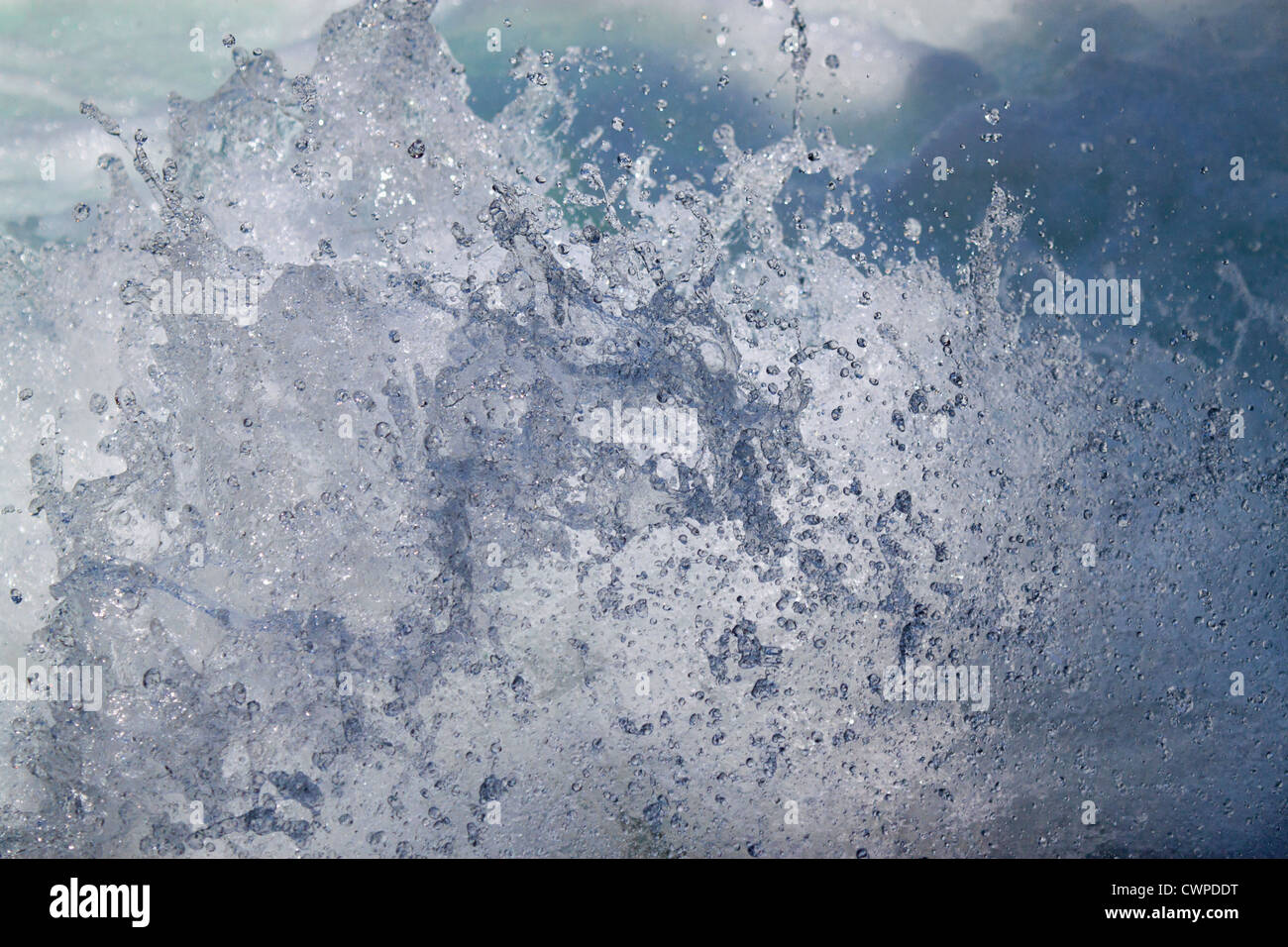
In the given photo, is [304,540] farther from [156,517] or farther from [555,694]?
[555,694]

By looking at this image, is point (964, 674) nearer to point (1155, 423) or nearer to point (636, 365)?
point (1155, 423)

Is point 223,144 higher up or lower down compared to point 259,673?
higher up

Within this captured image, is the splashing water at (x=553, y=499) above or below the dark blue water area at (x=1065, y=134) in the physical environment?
below

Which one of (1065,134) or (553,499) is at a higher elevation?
(1065,134)

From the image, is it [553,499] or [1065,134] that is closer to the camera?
[553,499]

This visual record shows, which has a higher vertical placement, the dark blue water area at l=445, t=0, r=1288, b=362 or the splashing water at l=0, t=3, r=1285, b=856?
the dark blue water area at l=445, t=0, r=1288, b=362

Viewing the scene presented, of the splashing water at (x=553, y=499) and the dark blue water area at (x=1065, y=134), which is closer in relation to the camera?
the splashing water at (x=553, y=499)

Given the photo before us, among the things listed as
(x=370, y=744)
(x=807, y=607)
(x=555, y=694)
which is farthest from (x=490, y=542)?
(x=807, y=607)

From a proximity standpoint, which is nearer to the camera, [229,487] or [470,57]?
[229,487]

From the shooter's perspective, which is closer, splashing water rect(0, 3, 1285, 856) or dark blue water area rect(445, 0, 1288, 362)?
splashing water rect(0, 3, 1285, 856)
